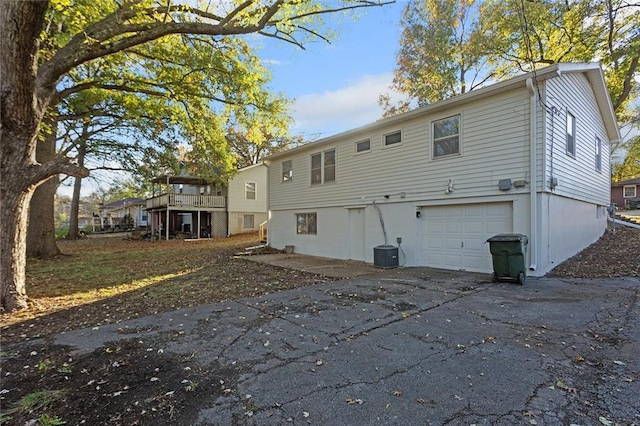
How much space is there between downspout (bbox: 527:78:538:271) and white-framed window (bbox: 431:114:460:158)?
1821 mm

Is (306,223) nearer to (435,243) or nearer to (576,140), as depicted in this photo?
(435,243)

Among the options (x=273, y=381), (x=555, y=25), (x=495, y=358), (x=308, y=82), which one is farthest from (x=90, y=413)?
(x=555, y=25)

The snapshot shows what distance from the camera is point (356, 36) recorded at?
885cm

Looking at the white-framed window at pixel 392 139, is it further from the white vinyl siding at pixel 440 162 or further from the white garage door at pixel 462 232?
the white garage door at pixel 462 232

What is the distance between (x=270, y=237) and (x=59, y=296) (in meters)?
9.75

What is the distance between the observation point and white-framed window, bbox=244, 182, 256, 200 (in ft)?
82.5

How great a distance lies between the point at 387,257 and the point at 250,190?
17.6m

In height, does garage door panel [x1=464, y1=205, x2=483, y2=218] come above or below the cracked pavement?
above

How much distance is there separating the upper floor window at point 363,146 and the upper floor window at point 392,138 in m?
0.70

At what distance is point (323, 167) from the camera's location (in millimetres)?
13102

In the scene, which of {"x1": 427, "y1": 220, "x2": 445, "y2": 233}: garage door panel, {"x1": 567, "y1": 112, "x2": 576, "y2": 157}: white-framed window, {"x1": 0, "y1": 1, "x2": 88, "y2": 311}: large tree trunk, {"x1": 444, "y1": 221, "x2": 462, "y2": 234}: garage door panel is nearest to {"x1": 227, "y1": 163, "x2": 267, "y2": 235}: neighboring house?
{"x1": 427, "y1": 220, "x2": 445, "y2": 233}: garage door panel

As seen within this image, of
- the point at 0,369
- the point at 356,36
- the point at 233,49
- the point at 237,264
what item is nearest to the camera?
the point at 0,369

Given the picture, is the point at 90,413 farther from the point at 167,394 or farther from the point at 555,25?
the point at 555,25

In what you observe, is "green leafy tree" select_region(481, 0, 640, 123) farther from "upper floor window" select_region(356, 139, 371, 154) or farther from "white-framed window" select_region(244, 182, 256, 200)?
"white-framed window" select_region(244, 182, 256, 200)
